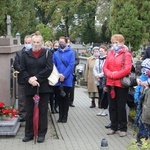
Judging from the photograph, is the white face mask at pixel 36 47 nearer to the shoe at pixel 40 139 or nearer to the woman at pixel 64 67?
the shoe at pixel 40 139

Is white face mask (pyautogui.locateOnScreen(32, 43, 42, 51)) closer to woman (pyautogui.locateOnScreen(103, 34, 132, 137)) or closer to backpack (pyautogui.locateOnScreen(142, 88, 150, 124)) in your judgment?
woman (pyautogui.locateOnScreen(103, 34, 132, 137))

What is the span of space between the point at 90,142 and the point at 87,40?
49879 millimetres

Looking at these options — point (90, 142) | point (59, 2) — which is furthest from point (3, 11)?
point (90, 142)

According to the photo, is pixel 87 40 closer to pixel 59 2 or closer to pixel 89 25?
pixel 89 25

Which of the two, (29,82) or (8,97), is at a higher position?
(29,82)

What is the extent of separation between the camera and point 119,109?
819 centimetres

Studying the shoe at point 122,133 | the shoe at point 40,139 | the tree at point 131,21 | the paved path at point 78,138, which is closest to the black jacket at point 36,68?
the shoe at point 40,139

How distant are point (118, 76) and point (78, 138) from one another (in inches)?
55.8

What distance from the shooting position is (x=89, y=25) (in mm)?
57469

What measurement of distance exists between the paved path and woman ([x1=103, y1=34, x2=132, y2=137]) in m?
0.43

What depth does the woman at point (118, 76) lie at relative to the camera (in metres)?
7.98

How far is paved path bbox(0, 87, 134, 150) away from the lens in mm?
7355

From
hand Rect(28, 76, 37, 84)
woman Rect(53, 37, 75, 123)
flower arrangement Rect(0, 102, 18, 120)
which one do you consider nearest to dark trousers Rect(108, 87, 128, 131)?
woman Rect(53, 37, 75, 123)

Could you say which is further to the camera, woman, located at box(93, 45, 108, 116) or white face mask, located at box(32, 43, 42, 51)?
woman, located at box(93, 45, 108, 116)
